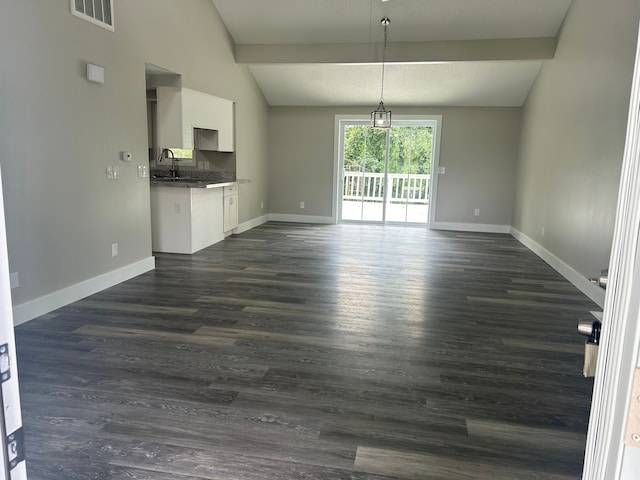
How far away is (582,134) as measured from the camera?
480 cm

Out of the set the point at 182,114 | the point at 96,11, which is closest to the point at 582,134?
the point at 182,114

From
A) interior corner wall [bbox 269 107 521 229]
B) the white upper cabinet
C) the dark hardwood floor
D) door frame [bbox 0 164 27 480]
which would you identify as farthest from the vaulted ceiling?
door frame [bbox 0 164 27 480]

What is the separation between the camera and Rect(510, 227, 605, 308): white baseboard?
420 centimetres

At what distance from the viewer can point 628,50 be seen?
3783 millimetres

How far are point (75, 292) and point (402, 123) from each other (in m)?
6.52

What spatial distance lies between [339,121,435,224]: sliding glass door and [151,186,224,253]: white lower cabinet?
12.2ft

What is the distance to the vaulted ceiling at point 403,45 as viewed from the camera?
594cm

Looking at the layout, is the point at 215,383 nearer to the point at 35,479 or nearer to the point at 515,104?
the point at 35,479

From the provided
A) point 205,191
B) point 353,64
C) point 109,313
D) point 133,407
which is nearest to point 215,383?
point 133,407

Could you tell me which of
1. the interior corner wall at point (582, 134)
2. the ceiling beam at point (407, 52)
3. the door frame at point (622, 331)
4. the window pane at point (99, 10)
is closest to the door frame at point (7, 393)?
the door frame at point (622, 331)

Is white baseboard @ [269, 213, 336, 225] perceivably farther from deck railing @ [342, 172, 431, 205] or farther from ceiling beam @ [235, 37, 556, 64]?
ceiling beam @ [235, 37, 556, 64]

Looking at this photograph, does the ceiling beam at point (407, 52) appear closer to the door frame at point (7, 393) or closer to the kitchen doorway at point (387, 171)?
the kitchen doorway at point (387, 171)

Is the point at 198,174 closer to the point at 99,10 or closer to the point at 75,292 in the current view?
the point at 99,10

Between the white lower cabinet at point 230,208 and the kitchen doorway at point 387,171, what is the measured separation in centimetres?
245
